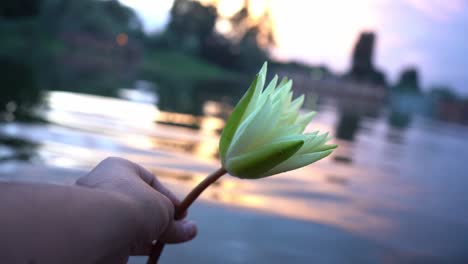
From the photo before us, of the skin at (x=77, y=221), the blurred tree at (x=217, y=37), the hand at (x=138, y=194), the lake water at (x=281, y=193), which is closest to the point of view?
the skin at (x=77, y=221)

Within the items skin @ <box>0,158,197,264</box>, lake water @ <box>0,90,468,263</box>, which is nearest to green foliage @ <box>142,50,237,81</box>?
lake water @ <box>0,90,468,263</box>

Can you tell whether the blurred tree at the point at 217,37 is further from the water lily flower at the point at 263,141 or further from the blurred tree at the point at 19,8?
the water lily flower at the point at 263,141

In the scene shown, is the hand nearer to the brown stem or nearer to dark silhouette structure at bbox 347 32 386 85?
the brown stem

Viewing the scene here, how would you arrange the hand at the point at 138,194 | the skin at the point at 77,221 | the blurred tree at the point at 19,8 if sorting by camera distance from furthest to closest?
the blurred tree at the point at 19,8 → the hand at the point at 138,194 → the skin at the point at 77,221

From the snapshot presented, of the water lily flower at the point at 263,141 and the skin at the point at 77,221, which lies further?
the water lily flower at the point at 263,141

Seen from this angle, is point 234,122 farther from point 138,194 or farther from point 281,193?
point 281,193

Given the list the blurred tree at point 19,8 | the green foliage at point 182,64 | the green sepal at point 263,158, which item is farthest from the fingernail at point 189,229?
the green foliage at point 182,64
